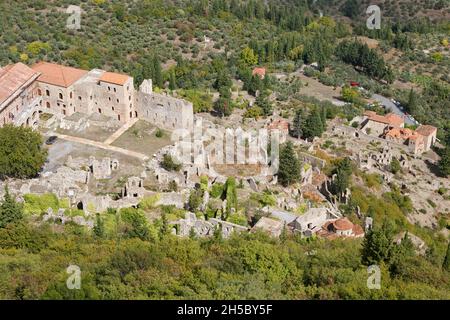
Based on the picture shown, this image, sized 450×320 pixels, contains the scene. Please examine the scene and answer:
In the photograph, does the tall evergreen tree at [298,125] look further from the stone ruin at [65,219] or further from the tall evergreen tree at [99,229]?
the tall evergreen tree at [99,229]

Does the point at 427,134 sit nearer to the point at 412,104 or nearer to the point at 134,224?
the point at 412,104

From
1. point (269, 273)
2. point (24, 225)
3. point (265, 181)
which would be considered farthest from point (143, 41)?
point (269, 273)

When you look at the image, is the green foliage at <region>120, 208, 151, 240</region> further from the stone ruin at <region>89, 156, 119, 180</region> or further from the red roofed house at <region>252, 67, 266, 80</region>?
the red roofed house at <region>252, 67, 266, 80</region>

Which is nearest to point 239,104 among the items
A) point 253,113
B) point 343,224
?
point 253,113

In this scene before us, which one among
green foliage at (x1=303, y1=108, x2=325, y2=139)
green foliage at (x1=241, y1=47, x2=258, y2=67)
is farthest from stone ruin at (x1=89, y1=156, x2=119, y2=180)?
green foliage at (x1=241, y1=47, x2=258, y2=67)

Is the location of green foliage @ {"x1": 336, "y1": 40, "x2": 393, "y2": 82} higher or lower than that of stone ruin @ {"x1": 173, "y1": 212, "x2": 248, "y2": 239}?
lower
